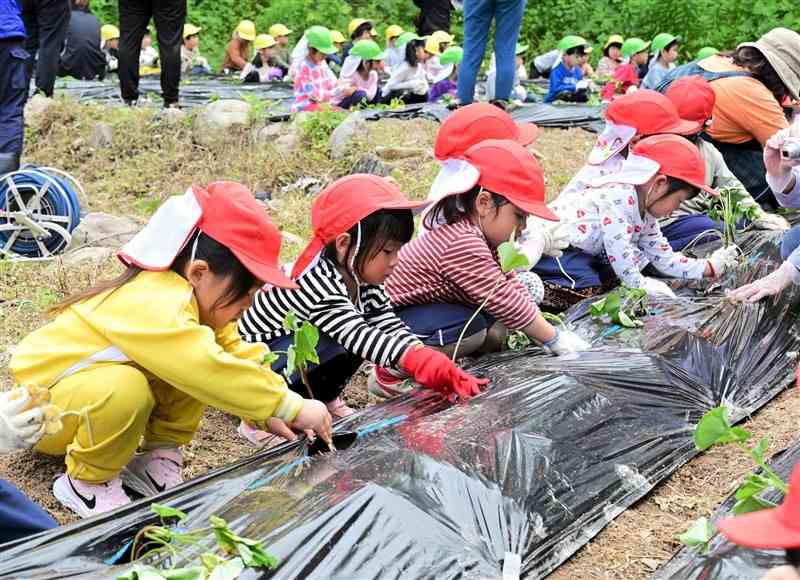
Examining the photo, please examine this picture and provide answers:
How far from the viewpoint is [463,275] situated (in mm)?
3119

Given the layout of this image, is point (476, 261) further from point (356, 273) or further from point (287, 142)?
point (287, 142)

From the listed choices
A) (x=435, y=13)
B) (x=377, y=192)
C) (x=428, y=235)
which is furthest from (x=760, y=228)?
(x=435, y=13)

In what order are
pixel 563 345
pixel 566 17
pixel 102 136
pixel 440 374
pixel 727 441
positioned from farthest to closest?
pixel 566 17, pixel 102 136, pixel 563 345, pixel 440 374, pixel 727 441

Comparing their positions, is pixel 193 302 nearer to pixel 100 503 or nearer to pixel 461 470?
pixel 100 503

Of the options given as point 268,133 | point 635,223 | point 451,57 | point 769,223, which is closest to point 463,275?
point 635,223

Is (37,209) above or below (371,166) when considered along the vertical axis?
above

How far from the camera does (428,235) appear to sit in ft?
10.6

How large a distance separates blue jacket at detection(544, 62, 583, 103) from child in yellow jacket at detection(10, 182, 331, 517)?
25.5 feet

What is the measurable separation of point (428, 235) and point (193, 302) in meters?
1.11

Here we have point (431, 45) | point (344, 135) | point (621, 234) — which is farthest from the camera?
point (431, 45)

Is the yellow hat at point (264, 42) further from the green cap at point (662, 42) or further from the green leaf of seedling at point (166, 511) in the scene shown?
the green leaf of seedling at point (166, 511)

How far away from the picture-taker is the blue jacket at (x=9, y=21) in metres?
4.53

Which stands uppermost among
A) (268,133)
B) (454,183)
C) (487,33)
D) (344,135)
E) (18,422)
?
(487,33)

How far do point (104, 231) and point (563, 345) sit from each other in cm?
326
